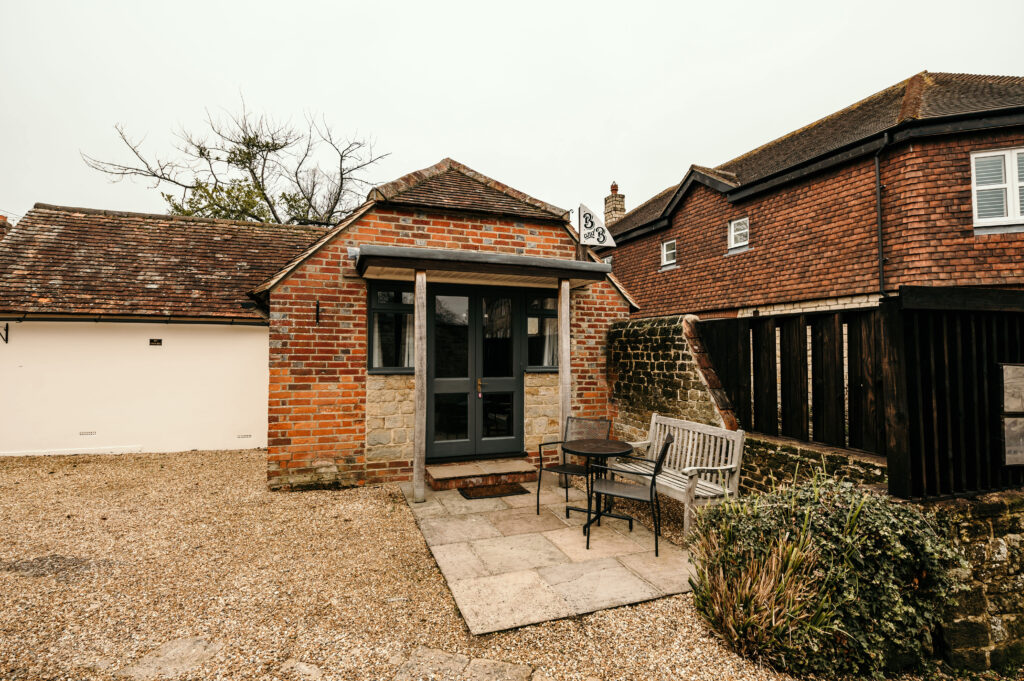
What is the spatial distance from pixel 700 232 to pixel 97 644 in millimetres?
13314

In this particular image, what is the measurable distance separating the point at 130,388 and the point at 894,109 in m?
16.0

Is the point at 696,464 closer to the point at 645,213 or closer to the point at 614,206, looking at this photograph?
the point at 645,213

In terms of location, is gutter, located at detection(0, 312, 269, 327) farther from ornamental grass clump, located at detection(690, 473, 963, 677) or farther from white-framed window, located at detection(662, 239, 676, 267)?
white-framed window, located at detection(662, 239, 676, 267)

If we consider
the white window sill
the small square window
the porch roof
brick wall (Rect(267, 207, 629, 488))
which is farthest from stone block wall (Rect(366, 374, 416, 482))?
the white window sill

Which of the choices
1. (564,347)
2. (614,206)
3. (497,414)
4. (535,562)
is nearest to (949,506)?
(535,562)

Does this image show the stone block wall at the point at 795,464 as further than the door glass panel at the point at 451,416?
No

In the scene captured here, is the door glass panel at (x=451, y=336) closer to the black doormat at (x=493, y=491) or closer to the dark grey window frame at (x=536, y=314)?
the dark grey window frame at (x=536, y=314)

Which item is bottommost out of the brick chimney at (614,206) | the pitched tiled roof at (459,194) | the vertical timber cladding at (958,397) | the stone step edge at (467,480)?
the stone step edge at (467,480)

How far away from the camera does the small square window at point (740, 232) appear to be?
10.9 metres

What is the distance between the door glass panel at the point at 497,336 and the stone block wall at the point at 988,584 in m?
4.89

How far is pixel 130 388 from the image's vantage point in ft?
27.5

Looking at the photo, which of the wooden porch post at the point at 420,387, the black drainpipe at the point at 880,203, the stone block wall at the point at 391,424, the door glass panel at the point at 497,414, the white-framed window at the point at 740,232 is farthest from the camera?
the white-framed window at the point at 740,232

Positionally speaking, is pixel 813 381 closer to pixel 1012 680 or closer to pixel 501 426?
pixel 1012 680

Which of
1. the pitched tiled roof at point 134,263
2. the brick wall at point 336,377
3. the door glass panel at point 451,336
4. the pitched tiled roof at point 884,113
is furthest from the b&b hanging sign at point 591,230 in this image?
the pitched tiled roof at point 884,113
